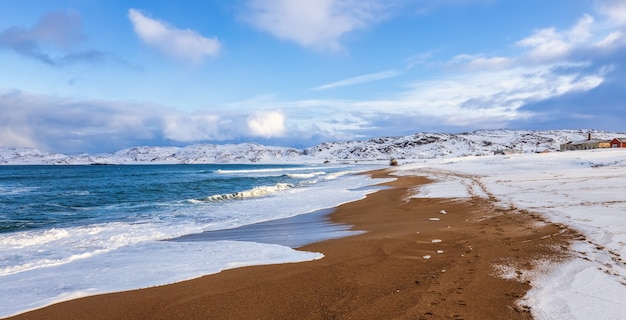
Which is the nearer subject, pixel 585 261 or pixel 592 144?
pixel 585 261

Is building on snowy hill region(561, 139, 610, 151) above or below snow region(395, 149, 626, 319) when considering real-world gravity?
above

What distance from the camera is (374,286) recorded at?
616 centimetres

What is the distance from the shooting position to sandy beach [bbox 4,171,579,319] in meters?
5.25

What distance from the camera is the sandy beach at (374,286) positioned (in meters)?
5.25

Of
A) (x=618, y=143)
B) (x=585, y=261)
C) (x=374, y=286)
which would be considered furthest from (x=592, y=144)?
(x=374, y=286)

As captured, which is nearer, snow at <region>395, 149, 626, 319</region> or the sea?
snow at <region>395, 149, 626, 319</region>

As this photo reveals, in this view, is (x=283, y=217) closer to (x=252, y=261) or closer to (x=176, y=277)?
(x=252, y=261)

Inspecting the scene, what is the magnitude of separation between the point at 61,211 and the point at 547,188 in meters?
25.0

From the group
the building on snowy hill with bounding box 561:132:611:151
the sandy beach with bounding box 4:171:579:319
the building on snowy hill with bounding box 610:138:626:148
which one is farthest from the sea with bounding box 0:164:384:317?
the building on snowy hill with bounding box 561:132:611:151

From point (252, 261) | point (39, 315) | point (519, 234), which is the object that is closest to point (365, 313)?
point (252, 261)

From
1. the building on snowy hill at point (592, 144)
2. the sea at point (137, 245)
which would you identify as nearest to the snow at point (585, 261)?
the sea at point (137, 245)

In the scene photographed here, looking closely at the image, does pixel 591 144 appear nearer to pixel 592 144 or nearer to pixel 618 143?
pixel 592 144

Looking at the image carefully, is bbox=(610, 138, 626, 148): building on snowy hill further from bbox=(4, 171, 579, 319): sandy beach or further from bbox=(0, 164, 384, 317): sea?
bbox=(4, 171, 579, 319): sandy beach

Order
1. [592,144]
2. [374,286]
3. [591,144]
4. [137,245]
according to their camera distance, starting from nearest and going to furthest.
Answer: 1. [374,286]
2. [137,245]
3. [592,144]
4. [591,144]
